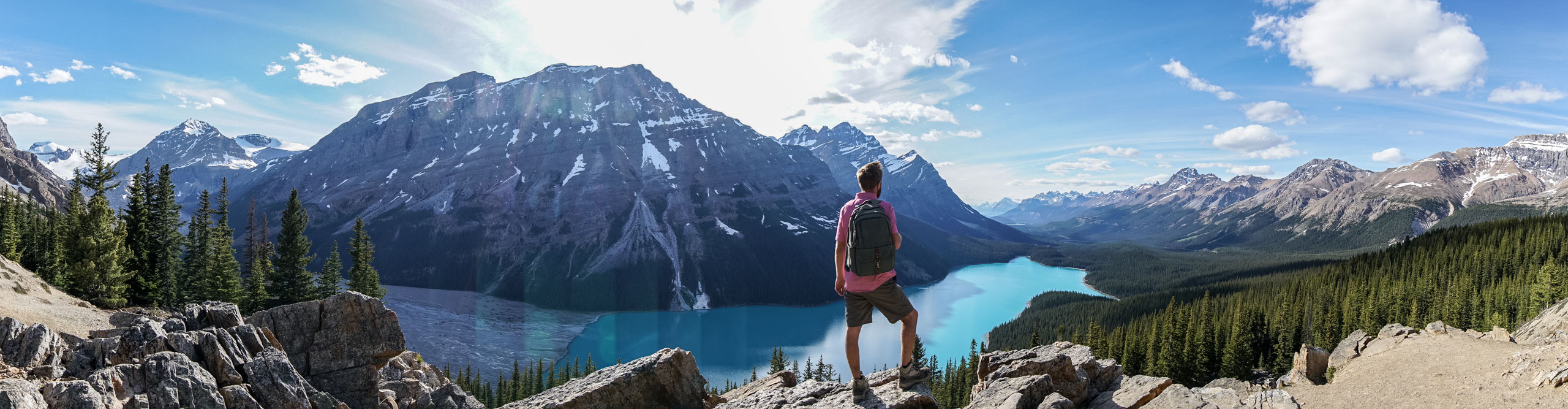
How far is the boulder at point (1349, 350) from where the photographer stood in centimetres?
2836

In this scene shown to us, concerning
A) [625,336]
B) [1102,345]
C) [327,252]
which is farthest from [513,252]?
[1102,345]

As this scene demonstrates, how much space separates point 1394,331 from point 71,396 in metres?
48.7

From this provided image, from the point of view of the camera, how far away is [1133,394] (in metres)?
11.2

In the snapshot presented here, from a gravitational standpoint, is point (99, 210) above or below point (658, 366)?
above

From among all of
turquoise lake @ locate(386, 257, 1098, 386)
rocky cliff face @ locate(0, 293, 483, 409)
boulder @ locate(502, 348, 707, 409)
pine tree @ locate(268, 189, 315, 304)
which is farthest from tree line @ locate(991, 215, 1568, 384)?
pine tree @ locate(268, 189, 315, 304)

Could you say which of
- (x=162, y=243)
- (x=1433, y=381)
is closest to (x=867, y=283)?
(x=1433, y=381)

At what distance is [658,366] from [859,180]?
801 cm

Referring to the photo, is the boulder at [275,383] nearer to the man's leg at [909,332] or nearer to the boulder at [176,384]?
the boulder at [176,384]

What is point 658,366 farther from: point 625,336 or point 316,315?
point 625,336

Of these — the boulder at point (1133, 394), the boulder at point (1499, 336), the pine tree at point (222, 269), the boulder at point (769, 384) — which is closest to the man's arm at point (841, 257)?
the boulder at point (769, 384)

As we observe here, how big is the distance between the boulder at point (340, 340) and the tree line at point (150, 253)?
20.0 metres

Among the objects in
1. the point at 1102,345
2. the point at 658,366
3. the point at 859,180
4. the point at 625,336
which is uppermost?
the point at 859,180

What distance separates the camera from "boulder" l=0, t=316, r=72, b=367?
12.5 m

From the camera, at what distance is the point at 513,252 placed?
197250 millimetres
